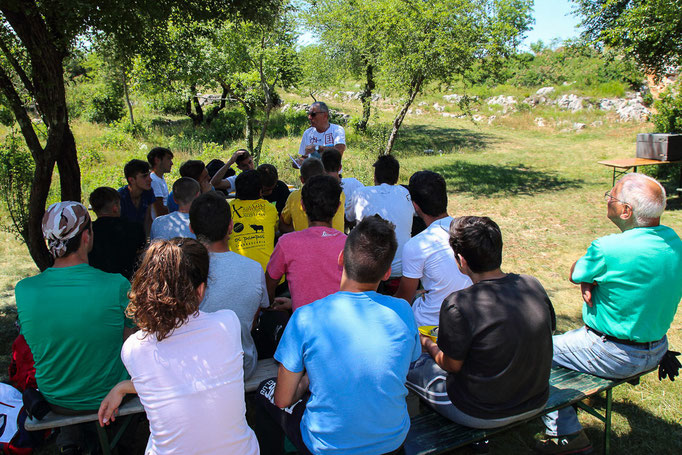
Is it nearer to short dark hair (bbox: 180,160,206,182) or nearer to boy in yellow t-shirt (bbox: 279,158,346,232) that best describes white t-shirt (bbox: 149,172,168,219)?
short dark hair (bbox: 180,160,206,182)

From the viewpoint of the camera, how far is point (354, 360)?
197 cm

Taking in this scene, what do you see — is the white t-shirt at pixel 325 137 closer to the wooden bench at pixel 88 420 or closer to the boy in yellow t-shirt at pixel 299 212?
the boy in yellow t-shirt at pixel 299 212

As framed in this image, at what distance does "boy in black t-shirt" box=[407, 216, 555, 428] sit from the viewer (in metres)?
2.26

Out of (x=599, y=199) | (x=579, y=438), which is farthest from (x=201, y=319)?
(x=599, y=199)

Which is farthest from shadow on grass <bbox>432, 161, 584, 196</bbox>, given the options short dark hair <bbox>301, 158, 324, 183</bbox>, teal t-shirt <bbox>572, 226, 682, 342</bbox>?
teal t-shirt <bbox>572, 226, 682, 342</bbox>

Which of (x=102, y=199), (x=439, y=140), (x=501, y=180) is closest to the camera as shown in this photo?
(x=102, y=199)

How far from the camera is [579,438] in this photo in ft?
9.80

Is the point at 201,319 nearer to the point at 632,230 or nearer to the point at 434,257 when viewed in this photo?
the point at 434,257

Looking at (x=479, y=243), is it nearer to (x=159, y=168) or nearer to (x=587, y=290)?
(x=587, y=290)

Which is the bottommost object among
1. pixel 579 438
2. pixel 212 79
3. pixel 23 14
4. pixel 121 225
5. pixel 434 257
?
pixel 579 438

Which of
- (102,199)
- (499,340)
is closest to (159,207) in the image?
(102,199)

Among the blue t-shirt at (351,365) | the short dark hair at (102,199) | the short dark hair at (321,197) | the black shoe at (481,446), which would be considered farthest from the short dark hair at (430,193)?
the short dark hair at (102,199)

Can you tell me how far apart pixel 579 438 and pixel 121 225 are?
12.0 feet

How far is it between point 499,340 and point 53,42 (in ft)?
13.9
